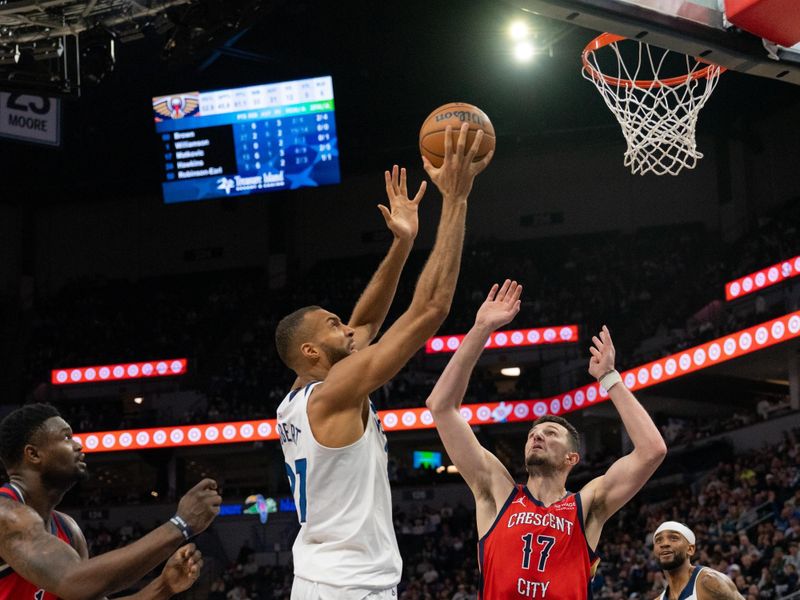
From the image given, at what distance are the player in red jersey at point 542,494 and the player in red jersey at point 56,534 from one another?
5.36 ft

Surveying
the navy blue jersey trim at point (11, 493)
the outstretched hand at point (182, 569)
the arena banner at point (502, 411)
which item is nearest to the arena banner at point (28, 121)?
the arena banner at point (502, 411)

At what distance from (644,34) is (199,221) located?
24949mm

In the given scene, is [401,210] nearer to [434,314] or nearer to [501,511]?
[434,314]

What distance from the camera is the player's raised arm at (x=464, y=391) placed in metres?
4.52

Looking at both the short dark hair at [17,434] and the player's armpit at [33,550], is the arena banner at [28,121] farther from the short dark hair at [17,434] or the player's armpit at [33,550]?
the player's armpit at [33,550]

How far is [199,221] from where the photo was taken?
29.5 m

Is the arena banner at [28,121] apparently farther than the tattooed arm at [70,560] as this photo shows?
Yes

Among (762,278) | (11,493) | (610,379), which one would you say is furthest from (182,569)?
(762,278)

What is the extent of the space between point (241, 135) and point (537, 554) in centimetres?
1611

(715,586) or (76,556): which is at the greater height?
(76,556)

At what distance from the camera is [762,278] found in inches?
784

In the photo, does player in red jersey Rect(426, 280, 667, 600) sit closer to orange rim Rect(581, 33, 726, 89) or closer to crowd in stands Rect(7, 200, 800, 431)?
orange rim Rect(581, 33, 726, 89)

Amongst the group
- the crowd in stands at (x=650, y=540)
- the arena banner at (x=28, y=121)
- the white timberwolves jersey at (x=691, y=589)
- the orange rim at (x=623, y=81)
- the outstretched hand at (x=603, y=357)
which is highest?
the arena banner at (x=28, y=121)

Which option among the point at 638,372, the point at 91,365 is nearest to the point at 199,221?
the point at 91,365
